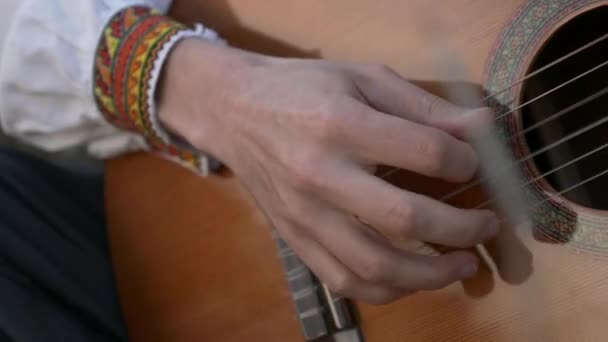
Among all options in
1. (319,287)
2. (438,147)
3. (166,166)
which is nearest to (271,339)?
(319,287)

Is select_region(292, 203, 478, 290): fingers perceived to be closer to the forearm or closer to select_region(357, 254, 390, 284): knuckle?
select_region(357, 254, 390, 284): knuckle

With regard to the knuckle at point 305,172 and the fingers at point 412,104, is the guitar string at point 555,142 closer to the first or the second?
the fingers at point 412,104

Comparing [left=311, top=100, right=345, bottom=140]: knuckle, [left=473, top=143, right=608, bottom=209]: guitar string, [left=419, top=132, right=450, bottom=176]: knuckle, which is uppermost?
[left=311, top=100, right=345, bottom=140]: knuckle

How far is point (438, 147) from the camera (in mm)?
551

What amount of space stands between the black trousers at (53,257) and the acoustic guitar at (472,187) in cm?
16

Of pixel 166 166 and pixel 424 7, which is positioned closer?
pixel 424 7

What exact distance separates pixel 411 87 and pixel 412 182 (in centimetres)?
12

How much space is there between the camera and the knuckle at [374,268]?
24.0 inches

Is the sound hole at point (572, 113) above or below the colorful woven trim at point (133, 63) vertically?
below

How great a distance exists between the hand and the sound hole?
0.10 m

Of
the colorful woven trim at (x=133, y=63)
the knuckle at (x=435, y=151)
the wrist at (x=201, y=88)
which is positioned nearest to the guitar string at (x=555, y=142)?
the knuckle at (x=435, y=151)

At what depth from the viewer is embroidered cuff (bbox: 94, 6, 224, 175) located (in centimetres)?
78

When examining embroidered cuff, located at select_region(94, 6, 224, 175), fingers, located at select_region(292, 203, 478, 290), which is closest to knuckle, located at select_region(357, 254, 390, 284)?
fingers, located at select_region(292, 203, 478, 290)

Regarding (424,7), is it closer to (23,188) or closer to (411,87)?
(411,87)
